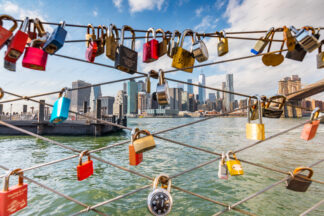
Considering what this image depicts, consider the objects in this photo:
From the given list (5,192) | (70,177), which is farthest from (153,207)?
(70,177)

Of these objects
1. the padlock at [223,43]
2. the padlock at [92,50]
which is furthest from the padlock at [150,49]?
the padlock at [223,43]

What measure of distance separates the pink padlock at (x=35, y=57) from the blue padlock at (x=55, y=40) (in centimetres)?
7

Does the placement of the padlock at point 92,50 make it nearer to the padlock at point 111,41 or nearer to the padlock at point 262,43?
the padlock at point 111,41

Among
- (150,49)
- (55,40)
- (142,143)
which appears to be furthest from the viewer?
(150,49)

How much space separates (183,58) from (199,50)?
227 millimetres

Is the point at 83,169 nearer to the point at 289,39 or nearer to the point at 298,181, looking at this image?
the point at 298,181

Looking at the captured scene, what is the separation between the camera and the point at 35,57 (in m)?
1.91

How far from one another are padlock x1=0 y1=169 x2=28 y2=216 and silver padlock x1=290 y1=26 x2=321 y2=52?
333 cm

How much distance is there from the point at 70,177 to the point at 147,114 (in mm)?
151393

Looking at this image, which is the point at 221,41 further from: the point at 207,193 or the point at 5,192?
the point at 207,193

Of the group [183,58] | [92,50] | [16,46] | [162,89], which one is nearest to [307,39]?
[183,58]

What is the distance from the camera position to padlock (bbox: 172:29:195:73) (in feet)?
6.82

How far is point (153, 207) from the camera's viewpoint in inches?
59.1

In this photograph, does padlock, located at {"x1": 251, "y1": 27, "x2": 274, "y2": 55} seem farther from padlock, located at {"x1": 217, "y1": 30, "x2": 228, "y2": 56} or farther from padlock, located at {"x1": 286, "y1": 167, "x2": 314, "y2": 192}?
padlock, located at {"x1": 286, "y1": 167, "x2": 314, "y2": 192}
